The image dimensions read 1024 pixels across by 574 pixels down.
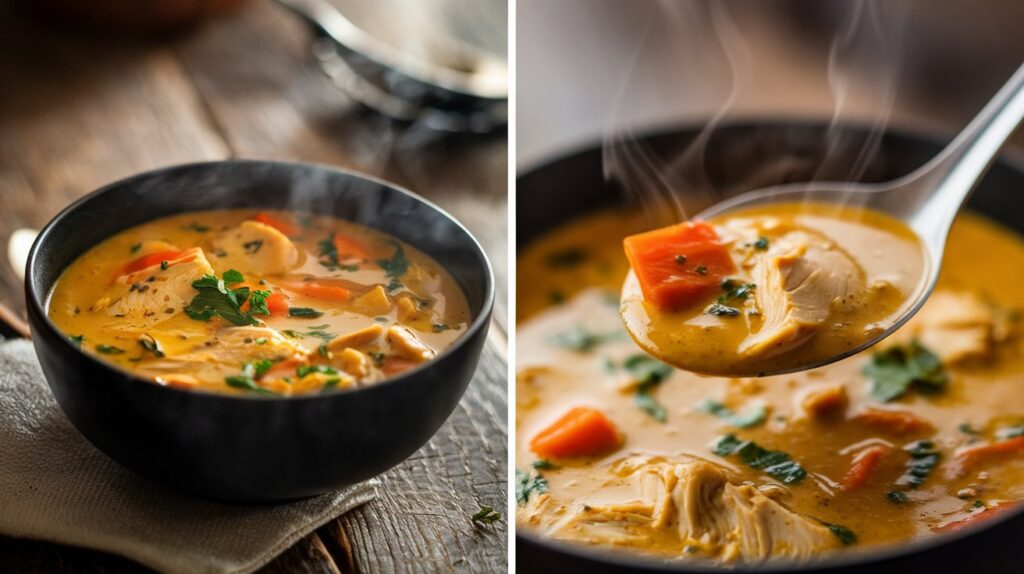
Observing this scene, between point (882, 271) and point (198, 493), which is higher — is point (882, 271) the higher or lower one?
the higher one

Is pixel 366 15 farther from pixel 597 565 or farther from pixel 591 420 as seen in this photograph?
pixel 597 565

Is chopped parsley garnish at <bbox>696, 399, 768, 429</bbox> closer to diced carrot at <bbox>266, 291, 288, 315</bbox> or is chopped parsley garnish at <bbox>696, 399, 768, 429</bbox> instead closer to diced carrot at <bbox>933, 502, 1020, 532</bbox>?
diced carrot at <bbox>933, 502, 1020, 532</bbox>

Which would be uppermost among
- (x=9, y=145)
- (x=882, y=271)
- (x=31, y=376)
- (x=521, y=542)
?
(x=882, y=271)

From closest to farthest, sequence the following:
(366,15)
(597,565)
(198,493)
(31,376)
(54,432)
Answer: (597,565), (198,493), (54,432), (31,376), (366,15)

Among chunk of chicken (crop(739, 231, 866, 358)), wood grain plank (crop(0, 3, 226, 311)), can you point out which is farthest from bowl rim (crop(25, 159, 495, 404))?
wood grain plank (crop(0, 3, 226, 311))

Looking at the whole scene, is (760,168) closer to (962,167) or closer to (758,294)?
(962,167)

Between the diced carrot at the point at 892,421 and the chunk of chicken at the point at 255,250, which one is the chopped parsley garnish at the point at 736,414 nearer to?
the diced carrot at the point at 892,421

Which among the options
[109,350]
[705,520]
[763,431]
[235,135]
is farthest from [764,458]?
[235,135]

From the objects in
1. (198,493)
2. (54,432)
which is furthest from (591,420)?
(54,432)
